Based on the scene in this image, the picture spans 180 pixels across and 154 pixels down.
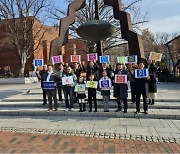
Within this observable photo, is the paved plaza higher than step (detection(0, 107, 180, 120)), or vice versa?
step (detection(0, 107, 180, 120))

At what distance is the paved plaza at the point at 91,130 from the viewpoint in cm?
511

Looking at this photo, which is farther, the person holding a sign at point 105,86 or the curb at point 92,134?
the person holding a sign at point 105,86

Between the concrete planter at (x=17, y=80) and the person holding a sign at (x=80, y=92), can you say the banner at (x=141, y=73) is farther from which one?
the concrete planter at (x=17, y=80)

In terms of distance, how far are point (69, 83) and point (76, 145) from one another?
11.3 ft

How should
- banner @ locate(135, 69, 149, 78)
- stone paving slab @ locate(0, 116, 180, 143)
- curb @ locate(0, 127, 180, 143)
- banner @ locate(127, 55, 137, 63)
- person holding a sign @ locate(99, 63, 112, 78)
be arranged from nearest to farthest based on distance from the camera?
1. curb @ locate(0, 127, 180, 143)
2. stone paving slab @ locate(0, 116, 180, 143)
3. banner @ locate(135, 69, 149, 78)
4. person holding a sign @ locate(99, 63, 112, 78)
5. banner @ locate(127, 55, 137, 63)

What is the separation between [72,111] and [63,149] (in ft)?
11.3

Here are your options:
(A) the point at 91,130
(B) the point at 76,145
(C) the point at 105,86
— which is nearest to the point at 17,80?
(C) the point at 105,86

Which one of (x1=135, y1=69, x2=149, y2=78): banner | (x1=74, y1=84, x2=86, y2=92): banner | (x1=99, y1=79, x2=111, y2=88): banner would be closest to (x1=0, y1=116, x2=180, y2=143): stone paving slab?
(x1=74, y1=84, x2=86, y2=92): banner

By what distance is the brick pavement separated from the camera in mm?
4902

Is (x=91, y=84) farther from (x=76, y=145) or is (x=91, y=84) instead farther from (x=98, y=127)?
(x=76, y=145)

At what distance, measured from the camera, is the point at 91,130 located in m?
6.41

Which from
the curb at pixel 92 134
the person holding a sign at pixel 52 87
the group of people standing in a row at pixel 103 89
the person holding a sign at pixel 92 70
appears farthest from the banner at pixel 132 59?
the curb at pixel 92 134

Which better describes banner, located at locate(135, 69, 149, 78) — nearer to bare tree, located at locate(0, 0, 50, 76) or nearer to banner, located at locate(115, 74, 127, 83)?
banner, located at locate(115, 74, 127, 83)

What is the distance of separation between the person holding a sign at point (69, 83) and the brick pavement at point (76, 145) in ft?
9.10
